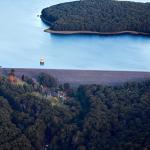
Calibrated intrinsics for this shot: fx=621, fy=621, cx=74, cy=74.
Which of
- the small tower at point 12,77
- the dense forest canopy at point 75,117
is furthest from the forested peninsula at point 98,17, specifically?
the dense forest canopy at point 75,117

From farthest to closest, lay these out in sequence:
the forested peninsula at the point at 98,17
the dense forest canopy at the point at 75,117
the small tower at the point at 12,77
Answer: the forested peninsula at the point at 98,17
the small tower at the point at 12,77
the dense forest canopy at the point at 75,117

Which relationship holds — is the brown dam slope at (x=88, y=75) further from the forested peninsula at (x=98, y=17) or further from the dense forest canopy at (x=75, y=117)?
the forested peninsula at (x=98, y=17)

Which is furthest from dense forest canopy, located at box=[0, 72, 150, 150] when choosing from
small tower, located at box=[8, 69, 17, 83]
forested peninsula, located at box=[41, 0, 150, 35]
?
forested peninsula, located at box=[41, 0, 150, 35]

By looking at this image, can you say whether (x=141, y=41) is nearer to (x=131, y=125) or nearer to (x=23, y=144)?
(x=131, y=125)

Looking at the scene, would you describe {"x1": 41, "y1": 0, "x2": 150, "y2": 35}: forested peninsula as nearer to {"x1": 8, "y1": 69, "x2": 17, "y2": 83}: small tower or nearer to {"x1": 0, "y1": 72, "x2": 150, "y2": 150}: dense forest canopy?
{"x1": 8, "y1": 69, "x2": 17, "y2": 83}: small tower

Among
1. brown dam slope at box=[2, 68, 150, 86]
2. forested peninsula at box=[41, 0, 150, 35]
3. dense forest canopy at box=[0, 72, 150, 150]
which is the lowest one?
dense forest canopy at box=[0, 72, 150, 150]

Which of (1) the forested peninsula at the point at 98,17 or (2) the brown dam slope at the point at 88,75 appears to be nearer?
(2) the brown dam slope at the point at 88,75

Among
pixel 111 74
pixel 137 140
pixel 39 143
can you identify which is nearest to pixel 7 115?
pixel 39 143

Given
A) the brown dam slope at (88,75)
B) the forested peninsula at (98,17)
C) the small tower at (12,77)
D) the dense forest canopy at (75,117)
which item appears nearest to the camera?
the dense forest canopy at (75,117)
